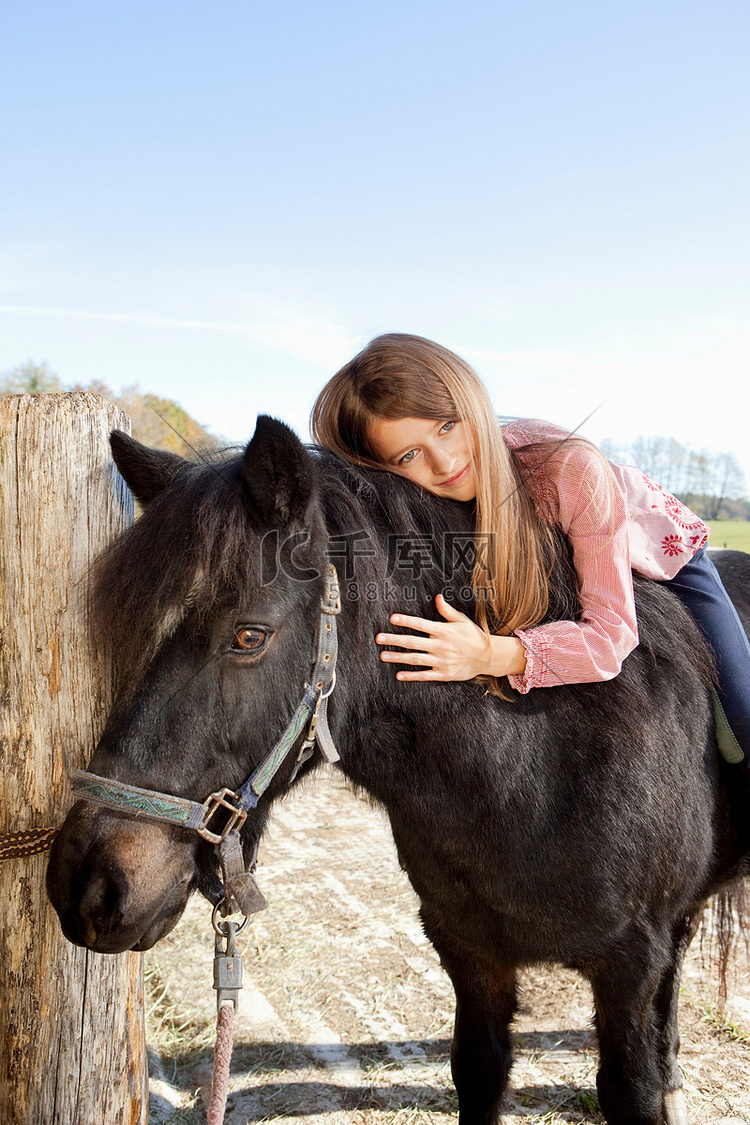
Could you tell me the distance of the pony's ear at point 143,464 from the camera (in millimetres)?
1936

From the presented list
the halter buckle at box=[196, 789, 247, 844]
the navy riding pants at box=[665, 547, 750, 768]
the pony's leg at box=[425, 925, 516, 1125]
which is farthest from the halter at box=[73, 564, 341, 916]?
the navy riding pants at box=[665, 547, 750, 768]

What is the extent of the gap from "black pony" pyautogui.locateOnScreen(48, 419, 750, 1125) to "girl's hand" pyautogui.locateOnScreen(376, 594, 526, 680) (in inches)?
2.5

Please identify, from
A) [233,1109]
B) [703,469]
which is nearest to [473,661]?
[233,1109]

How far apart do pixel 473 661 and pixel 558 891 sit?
0.68 meters

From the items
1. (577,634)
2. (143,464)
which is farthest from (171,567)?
(577,634)

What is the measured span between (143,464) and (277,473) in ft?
1.65

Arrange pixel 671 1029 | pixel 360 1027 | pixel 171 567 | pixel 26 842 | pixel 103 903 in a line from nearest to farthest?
pixel 103 903 < pixel 171 567 < pixel 26 842 < pixel 671 1029 < pixel 360 1027

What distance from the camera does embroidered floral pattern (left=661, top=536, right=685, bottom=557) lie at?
2396mm

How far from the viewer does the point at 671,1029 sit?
2789 mm

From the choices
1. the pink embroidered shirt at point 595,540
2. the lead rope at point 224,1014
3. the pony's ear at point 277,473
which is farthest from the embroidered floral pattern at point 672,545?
the lead rope at point 224,1014

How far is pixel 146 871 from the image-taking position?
1.58 meters

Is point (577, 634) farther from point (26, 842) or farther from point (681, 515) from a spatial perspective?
point (26, 842)

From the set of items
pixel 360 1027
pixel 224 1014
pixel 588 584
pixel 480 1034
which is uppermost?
pixel 588 584

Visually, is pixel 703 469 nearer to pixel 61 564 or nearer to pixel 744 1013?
pixel 744 1013
